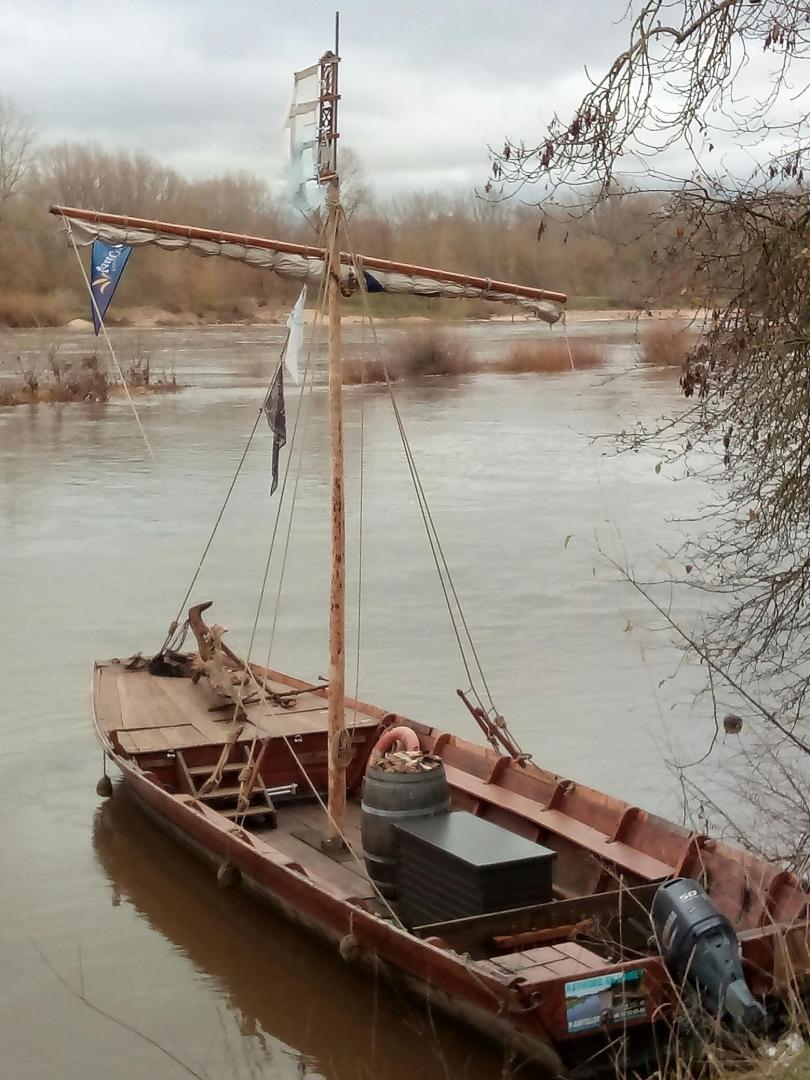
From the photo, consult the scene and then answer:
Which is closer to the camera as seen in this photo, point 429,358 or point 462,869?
point 462,869

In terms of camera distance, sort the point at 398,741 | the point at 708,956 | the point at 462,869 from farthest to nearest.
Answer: the point at 398,741
the point at 462,869
the point at 708,956

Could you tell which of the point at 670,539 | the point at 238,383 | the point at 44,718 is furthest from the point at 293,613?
the point at 238,383

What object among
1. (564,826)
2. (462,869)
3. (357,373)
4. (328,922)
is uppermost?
(357,373)

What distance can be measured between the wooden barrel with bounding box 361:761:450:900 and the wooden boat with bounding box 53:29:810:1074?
4.6 inches

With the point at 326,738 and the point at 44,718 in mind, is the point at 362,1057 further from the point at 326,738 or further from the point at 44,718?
the point at 44,718

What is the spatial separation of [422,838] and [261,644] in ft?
25.2

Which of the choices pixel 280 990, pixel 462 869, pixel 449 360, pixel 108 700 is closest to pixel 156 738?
pixel 108 700

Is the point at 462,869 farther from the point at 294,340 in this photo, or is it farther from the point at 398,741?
the point at 294,340

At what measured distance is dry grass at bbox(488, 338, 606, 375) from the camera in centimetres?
3856

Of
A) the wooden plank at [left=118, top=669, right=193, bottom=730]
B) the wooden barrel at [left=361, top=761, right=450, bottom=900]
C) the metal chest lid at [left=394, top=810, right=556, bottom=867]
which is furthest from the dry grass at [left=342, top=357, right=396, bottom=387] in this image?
the metal chest lid at [left=394, top=810, right=556, bottom=867]

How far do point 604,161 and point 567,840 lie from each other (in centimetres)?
371

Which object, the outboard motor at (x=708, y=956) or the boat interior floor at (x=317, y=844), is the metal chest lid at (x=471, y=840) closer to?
the boat interior floor at (x=317, y=844)

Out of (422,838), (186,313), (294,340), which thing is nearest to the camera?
(422,838)

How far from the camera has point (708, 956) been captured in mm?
6281
